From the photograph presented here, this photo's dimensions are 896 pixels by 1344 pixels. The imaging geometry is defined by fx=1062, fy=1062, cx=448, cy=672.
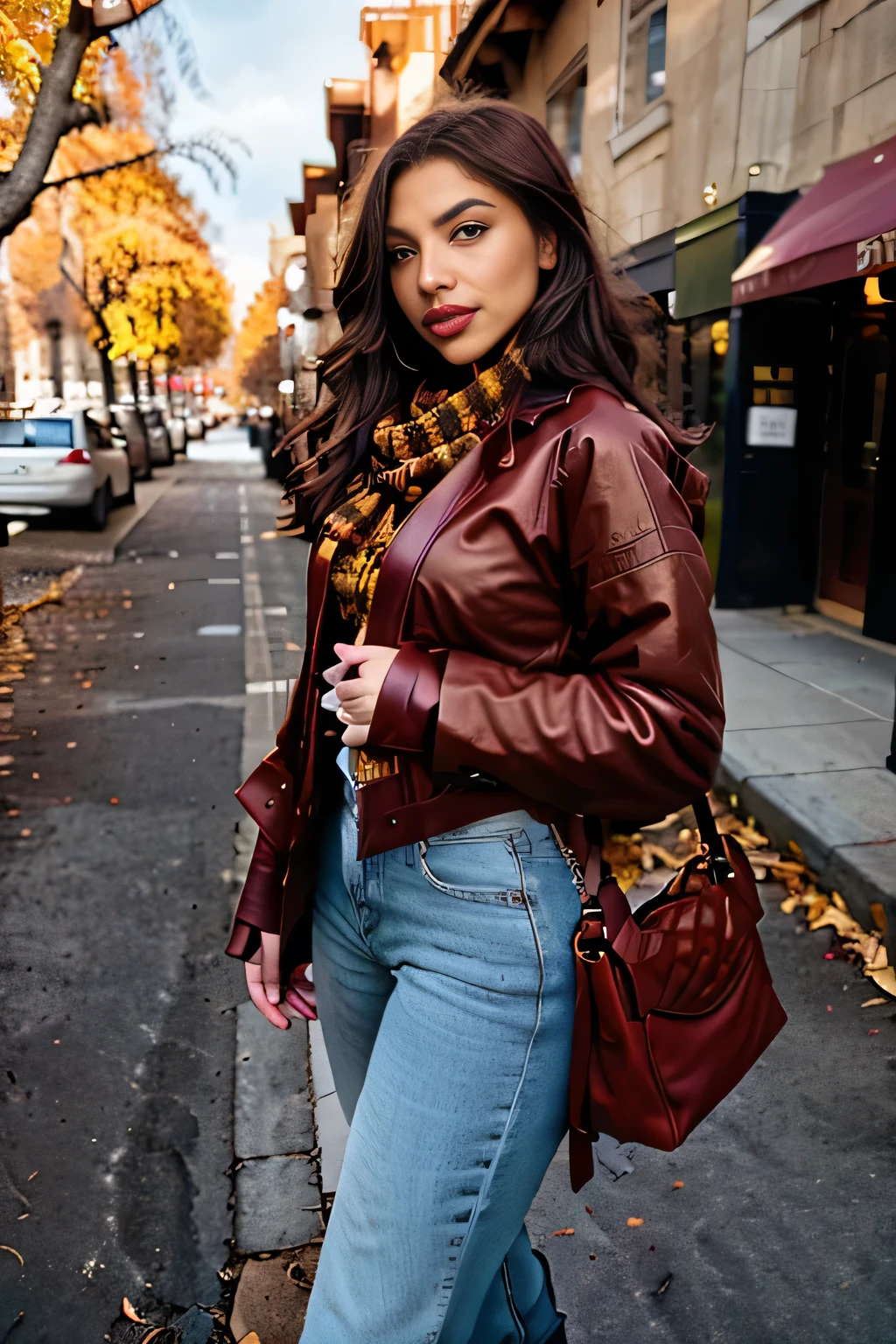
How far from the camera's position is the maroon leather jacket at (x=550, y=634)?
48.9 inches

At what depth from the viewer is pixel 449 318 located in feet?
4.96

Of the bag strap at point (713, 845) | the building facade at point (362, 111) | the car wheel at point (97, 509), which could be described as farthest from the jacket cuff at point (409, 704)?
the car wheel at point (97, 509)

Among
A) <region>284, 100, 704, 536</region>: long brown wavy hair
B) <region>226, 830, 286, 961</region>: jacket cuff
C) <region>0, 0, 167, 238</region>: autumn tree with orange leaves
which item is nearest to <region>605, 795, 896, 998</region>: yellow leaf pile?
<region>226, 830, 286, 961</region>: jacket cuff

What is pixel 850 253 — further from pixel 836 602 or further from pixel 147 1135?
pixel 147 1135

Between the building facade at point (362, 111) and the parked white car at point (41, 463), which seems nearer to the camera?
the building facade at point (362, 111)

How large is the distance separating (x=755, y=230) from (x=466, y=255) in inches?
308

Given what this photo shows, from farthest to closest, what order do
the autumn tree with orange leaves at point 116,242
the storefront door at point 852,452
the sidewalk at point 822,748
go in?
the autumn tree with orange leaves at point 116,242
the storefront door at point 852,452
the sidewalk at point 822,748

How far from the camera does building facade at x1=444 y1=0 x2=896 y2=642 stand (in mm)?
7277

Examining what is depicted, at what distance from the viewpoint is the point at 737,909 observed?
1473mm

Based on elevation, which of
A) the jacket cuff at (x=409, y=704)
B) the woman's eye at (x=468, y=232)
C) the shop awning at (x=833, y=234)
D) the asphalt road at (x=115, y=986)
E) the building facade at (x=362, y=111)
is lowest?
the asphalt road at (x=115, y=986)

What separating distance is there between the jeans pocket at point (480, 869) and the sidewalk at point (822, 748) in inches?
115

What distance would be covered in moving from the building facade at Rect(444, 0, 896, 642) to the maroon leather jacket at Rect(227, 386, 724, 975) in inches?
241

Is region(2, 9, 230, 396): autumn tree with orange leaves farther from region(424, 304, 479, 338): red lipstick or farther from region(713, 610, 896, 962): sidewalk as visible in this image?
region(424, 304, 479, 338): red lipstick

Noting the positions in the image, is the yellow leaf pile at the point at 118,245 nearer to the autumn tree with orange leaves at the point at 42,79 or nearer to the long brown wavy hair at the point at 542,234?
the autumn tree with orange leaves at the point at 42,79
